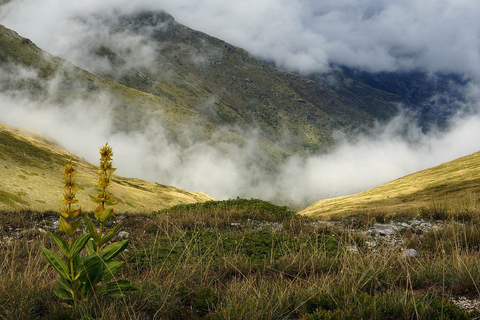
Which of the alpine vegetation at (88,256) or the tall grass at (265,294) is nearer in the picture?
the alpine vegetation at (88,256)

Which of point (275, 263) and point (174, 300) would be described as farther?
point (275, 263)

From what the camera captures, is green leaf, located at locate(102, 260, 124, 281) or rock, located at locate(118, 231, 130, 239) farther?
rock, located at locate(118, 231, 130, 239)

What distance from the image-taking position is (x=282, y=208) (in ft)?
56.2

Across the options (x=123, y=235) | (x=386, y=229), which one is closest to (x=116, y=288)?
(x=123, y=235)

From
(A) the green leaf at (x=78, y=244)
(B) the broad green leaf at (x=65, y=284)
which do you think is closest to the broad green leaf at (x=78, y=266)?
(B) the broad green leaf at (x=65, y=284)

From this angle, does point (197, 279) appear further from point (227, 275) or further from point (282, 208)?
point (282, 208)

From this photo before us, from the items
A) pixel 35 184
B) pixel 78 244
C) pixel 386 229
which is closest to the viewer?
pixel 78 244

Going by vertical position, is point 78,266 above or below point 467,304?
above

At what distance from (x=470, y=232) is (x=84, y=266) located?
10.0 m

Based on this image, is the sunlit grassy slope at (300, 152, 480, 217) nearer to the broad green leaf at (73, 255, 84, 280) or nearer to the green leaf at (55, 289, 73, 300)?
the broad green leaf at (73, 255, 84, 280)

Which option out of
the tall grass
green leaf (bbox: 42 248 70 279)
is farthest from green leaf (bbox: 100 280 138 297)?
green leaf (bbox: 42 248 70 279)

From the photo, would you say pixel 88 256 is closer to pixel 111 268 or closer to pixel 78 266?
pixel 78 266

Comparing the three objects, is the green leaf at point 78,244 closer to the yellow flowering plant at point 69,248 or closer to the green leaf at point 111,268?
the yellow flowering plant at point 69,248

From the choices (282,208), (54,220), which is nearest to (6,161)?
(54,220)
